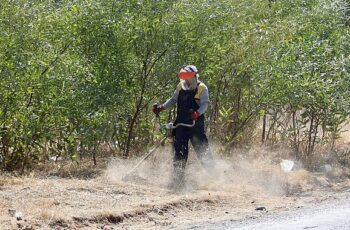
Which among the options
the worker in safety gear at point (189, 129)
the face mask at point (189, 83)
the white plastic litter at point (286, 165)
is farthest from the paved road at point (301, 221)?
the white plastic litter at point (286, 165)

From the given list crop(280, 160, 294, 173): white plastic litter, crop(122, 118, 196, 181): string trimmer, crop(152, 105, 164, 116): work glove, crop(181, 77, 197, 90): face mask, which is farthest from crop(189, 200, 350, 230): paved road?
crop(280, 160, 294, 173): white plastic litter

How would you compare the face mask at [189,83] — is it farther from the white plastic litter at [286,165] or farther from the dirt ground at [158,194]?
the white plastic litter at [286,165]

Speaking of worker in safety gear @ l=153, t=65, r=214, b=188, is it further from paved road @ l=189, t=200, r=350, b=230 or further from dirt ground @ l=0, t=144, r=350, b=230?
paved road @ l=189, t=200, r=350, b=230

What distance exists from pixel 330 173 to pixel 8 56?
638 centimetres

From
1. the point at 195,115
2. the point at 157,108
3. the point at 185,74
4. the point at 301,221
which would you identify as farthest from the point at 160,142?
the point at 301,221

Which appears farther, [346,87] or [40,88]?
[346,87]

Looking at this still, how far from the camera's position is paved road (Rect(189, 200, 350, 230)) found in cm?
893

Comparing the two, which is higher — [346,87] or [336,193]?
[346,87]

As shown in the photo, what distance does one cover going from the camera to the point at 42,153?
12.2 meters

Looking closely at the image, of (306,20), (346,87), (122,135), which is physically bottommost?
(122,135)

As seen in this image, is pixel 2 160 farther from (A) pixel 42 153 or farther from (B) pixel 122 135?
(B) pixel 122 135

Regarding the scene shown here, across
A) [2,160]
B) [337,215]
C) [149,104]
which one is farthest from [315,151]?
[2,160]

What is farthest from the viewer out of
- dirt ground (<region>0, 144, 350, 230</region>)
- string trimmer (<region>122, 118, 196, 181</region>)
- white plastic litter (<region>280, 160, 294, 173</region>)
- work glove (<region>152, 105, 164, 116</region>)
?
white plastic litter (<region>280, 160, 294, 173</region>)

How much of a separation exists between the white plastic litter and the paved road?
113 inches
